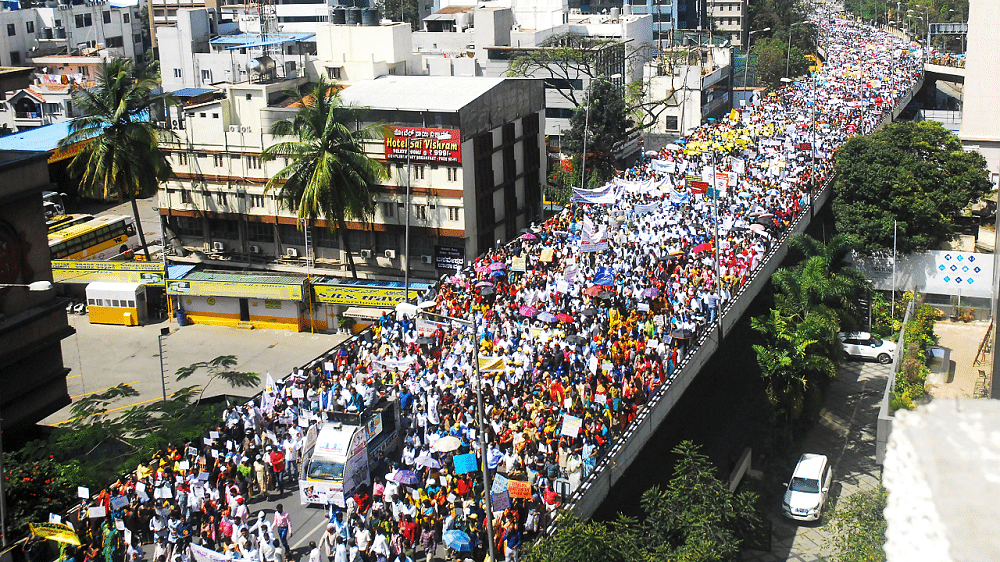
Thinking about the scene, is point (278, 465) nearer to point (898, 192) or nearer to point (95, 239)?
point (898, 192)

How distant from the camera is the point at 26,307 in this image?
28609mm

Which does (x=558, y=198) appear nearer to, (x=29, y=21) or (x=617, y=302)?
(x=617, y=302)

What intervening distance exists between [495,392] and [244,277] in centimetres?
2407

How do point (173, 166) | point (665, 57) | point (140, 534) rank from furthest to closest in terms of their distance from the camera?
point (665, 57) → point (173, 166) → point (140, 534)

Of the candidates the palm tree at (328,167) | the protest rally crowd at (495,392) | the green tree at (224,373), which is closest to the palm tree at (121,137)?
the palm tree at (328,167)

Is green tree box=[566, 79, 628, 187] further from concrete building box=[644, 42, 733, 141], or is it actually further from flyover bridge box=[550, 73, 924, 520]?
flyover bridge box=[550, 73, 924, 520]

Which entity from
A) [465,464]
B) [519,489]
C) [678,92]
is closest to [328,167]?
[465,464]

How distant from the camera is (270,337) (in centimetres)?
4697

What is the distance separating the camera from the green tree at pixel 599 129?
2539 inches

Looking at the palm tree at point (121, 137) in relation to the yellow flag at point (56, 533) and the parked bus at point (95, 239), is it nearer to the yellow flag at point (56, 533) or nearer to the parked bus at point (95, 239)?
the parked bus at point (95, 239)

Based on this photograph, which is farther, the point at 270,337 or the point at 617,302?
the point at 270,337

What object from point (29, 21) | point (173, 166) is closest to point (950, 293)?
point (173, 166)

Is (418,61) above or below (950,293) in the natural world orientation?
above

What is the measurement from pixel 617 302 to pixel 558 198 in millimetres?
28438
